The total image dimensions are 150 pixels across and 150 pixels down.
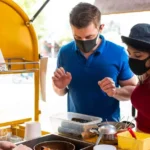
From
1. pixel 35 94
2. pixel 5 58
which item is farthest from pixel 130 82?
pixel 5 58

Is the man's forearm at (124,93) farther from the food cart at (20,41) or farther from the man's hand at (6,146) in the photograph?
the man's hand at (6,146)

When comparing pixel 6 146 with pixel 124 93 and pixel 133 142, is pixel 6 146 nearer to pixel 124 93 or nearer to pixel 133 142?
pixel 133 142

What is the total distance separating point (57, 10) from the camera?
3.40 m

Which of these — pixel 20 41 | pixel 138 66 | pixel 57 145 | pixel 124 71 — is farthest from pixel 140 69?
pixel 20 41

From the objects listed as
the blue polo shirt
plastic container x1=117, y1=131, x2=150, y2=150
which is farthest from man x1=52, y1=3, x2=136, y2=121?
plastic container x1=117, y1=131, x2=150, y2=150

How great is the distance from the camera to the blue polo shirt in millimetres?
1726

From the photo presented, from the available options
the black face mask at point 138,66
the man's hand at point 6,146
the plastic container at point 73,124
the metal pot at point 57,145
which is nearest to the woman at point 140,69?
the black face mask at point 138,66

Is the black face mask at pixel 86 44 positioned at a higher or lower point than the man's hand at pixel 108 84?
higher

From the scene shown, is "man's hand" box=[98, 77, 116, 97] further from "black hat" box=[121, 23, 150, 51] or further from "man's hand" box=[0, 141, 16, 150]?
"man's hand" box=[0, 141, 16, 150]

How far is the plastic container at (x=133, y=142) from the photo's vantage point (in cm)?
112

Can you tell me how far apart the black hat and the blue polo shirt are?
35 cm

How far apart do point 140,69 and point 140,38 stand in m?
0.16

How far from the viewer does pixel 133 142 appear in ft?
3.73

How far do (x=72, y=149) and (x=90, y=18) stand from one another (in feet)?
2.46
